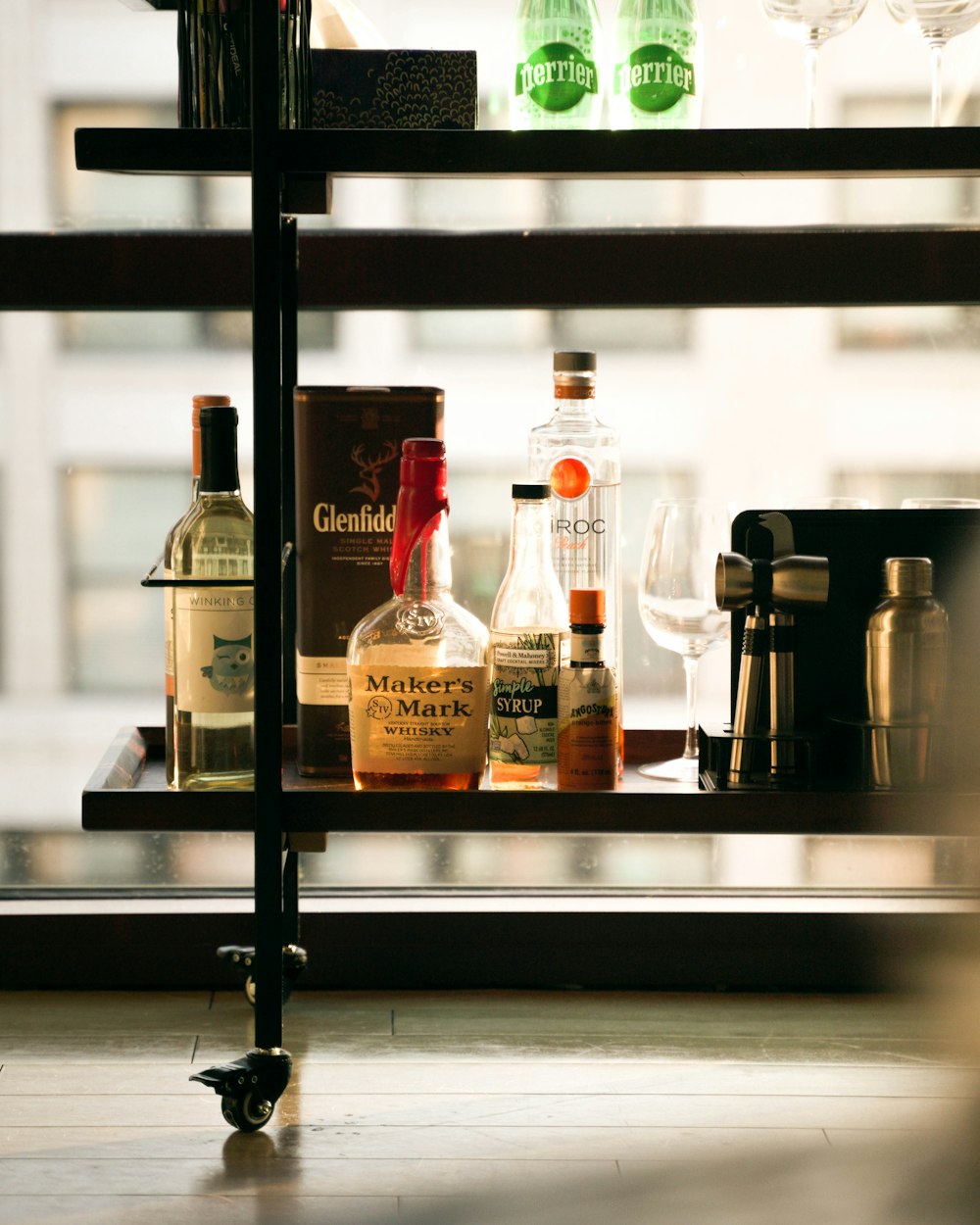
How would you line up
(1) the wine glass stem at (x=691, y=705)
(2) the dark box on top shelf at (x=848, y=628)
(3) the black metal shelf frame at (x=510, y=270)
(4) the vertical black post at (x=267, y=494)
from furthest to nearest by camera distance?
(3) the black metal shelf frame at (x=510, y=270)
(1) the wine glass stem at (x=691, y=705)
(2) the dark box on top shelf at (x=848, y=628)
(4) the vertical black post at (x=267, y=494)

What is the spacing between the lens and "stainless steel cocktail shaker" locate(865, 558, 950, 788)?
1.28m

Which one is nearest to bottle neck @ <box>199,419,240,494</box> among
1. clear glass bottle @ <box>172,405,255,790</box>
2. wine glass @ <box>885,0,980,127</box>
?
clear glass bottle @ <box>172,405,255,790</box>

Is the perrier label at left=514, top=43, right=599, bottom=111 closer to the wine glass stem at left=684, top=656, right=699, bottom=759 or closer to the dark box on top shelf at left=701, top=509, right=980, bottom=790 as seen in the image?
the dark box on top shelf at left=701, top=509, right=980, bottom=790

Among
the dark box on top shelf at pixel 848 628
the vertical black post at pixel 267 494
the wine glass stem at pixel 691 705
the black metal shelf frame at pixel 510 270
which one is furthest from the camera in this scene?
the black metal shelf frame at pixel 510 270

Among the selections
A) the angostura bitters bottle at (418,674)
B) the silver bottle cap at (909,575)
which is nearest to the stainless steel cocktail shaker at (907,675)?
the silver bottle cap at (909,575)

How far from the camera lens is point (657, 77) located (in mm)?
1296

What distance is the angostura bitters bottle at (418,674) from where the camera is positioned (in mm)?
1279

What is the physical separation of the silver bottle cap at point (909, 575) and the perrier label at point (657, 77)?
486 mm

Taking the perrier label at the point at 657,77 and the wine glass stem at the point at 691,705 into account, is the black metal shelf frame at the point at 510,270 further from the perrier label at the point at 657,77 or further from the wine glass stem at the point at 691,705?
the wine glass stem at the point at 691,705

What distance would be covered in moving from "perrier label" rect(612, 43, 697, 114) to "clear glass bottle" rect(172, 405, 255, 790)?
49cm

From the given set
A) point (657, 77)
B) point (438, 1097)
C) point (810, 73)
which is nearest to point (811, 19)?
point (810, 73)

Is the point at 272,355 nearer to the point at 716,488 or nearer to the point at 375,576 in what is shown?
the point at 375,576

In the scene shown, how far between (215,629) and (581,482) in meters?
0.39

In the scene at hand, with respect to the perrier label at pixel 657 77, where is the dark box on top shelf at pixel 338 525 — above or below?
below
